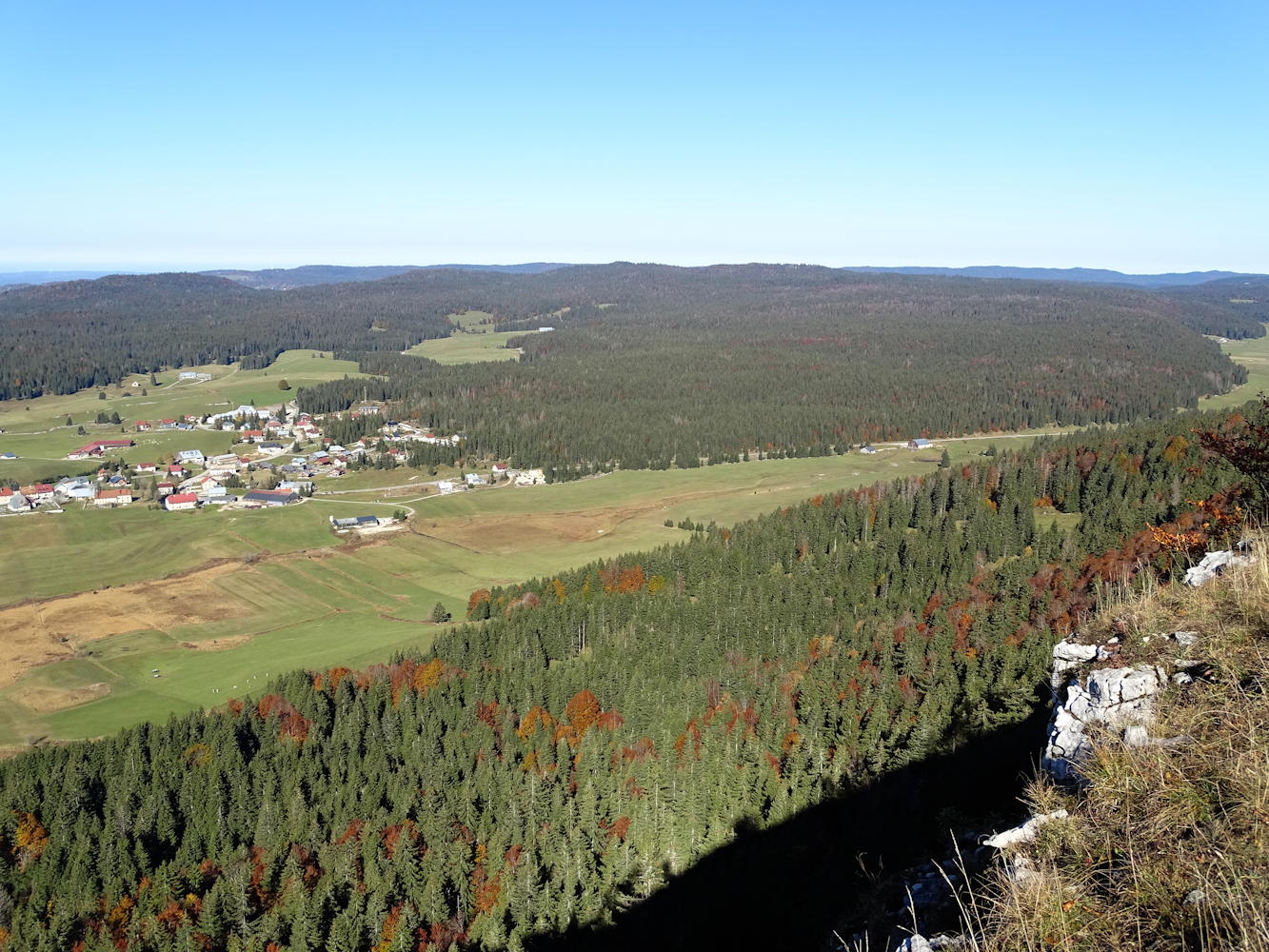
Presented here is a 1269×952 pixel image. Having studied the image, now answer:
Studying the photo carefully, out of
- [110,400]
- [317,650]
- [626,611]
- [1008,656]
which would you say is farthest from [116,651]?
[110,400]

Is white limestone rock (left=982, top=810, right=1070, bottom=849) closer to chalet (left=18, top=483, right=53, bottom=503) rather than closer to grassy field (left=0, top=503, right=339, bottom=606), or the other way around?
grassy field (left=0, top=503, right=339, bottom=606)

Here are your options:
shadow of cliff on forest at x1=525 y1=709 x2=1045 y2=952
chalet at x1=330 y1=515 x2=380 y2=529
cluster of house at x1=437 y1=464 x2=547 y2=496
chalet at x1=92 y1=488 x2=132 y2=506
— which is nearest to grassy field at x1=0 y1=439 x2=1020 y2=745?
chalet at x1=330 y1=515 x2=380 y2=529

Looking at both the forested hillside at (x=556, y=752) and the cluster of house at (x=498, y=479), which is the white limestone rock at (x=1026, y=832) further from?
the cluster of house at (x=498, y=479)

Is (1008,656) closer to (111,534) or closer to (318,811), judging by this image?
(318,811)

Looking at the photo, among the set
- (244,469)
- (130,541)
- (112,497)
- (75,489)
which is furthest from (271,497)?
(75,489)

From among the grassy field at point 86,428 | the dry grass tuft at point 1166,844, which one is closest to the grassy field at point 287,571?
the grassy field at point 86,428

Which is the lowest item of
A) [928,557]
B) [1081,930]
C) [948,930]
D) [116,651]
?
[116,651]
